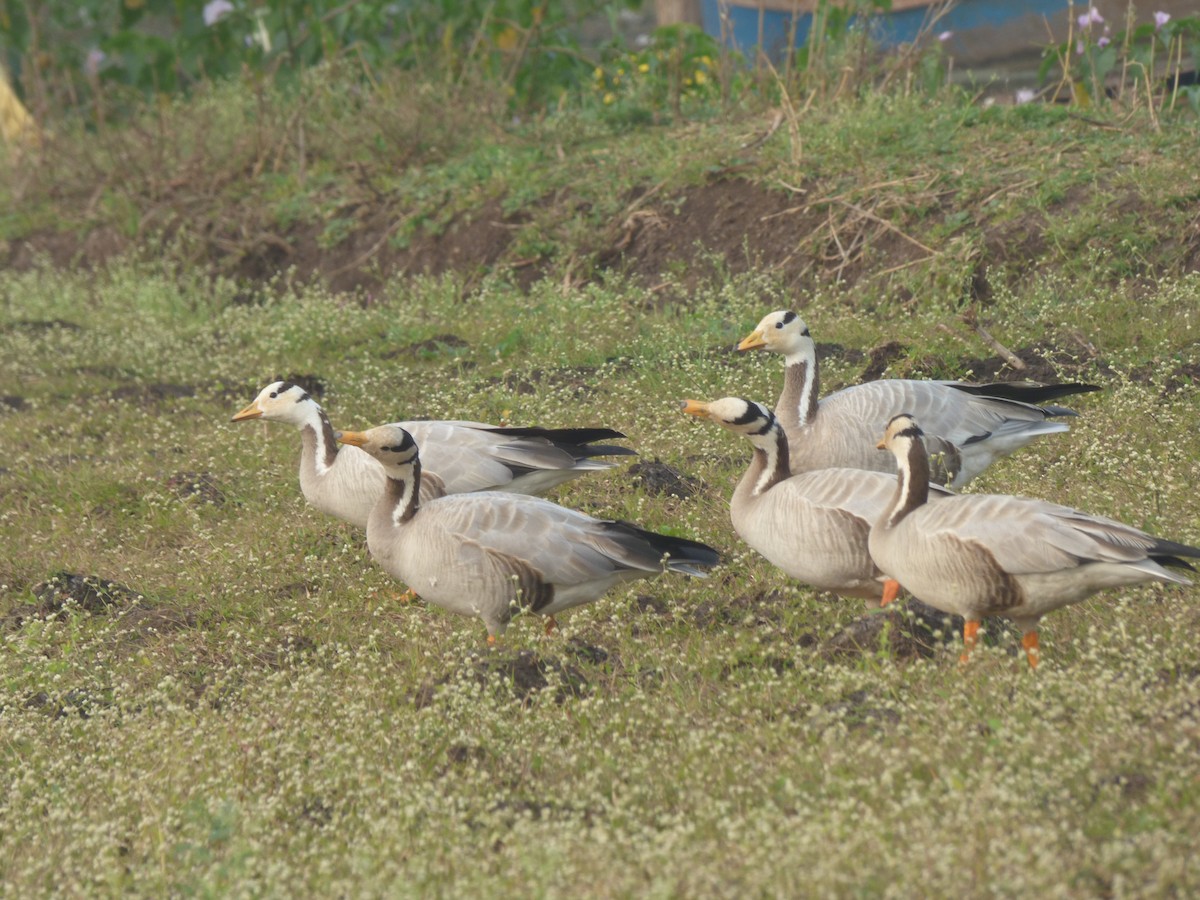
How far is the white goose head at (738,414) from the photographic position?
251 inches

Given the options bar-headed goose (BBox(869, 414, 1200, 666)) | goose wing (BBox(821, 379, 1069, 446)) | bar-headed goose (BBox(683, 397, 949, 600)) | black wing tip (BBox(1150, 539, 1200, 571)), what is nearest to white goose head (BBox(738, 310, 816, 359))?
goose wing (BBox(821, 379, 1069, 446))

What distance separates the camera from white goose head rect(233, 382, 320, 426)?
805cm

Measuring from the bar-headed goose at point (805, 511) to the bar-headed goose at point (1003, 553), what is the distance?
29 centimetres

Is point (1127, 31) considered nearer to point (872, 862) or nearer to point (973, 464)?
point (973, 464)

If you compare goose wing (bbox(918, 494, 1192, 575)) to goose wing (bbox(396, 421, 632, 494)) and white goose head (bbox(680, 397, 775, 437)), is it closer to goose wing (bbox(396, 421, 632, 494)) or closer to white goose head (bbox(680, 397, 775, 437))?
white goose head (bbox(680, 397, 775, 437))

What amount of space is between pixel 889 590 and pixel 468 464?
2398mm

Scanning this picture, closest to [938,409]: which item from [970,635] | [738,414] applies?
[738,414]

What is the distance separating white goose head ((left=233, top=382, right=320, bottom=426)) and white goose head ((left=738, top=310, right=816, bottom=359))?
7.95ft

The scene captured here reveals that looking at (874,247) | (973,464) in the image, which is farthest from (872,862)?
(874,247)

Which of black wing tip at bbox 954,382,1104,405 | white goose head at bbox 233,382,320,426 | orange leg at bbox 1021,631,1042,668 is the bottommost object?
orange leg at bbox 1021,631,1042,668

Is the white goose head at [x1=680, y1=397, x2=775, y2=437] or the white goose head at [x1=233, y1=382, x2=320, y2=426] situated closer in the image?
the white goose head at [x1=680, y1=397, x2=775, y2=437]

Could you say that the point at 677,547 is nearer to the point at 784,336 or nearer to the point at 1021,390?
the point at 784,336

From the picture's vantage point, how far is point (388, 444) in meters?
6.57

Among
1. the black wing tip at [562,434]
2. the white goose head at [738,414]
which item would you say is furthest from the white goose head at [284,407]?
the white goose head at [738,414]
